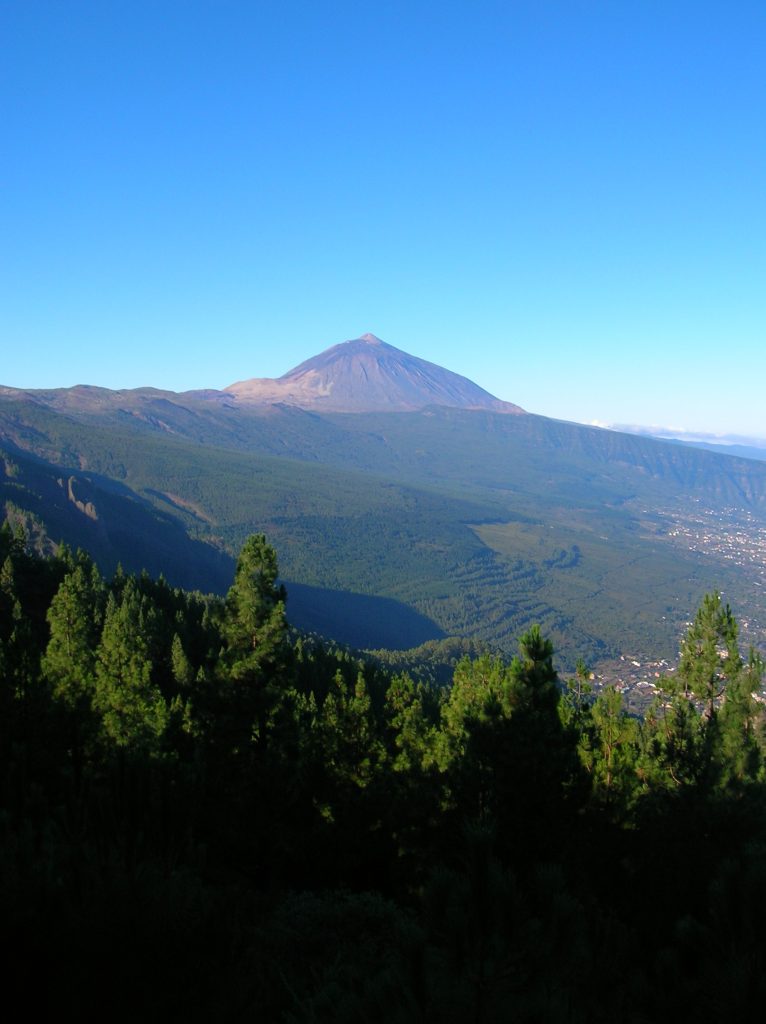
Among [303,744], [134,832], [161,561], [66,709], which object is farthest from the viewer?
[161,561]

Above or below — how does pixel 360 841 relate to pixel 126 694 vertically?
below

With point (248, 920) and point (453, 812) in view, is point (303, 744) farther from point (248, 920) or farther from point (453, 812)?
point (248, 920)

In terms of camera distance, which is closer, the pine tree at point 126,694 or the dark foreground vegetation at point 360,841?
the dark foreground vegetation at point 360,841

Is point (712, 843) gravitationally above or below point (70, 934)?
below

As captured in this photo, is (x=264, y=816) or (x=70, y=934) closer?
(x=70, y=934)

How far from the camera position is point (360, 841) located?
1642 centimetres

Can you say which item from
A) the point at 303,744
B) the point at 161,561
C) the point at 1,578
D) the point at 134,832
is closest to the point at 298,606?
the point at 161,561

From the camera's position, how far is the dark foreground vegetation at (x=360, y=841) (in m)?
4.40

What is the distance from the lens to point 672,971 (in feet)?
17.0

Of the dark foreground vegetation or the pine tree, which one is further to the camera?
the pine tree

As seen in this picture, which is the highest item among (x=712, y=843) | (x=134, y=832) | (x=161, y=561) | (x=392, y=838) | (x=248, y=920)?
(x=134, y=832)

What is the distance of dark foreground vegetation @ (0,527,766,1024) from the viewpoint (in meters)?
4.40

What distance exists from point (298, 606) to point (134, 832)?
163685mm

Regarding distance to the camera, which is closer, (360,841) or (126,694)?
(360,841)
